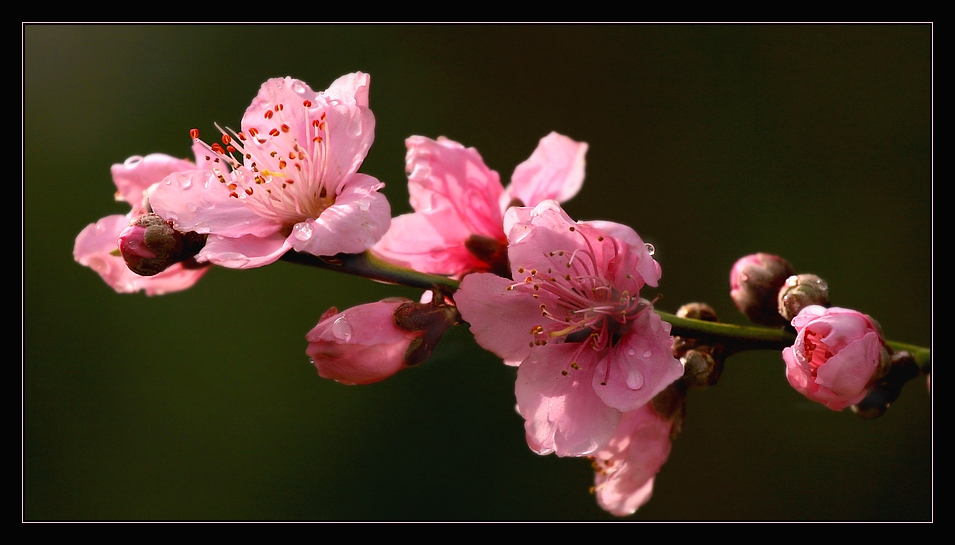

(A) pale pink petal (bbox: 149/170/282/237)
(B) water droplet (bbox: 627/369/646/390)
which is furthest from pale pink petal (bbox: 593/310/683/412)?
(A) pale pink petal (bbox: 149/170/282/237)

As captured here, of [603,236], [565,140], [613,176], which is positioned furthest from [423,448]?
[603,236]

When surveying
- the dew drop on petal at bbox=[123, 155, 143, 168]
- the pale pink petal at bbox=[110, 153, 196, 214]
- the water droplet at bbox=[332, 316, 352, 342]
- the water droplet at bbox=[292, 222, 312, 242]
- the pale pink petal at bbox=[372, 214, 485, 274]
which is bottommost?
the water droplet at bbox=[332, 316, 352, 342]

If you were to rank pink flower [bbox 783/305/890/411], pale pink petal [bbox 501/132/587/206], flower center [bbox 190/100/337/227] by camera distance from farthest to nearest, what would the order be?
pale pink petal [bbox 501/132/587/206], flower center [bbox 190/100/337/227], pink flower [bbox 783/305/890/411]

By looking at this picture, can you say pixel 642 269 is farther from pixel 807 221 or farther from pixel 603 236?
pixel 807 221

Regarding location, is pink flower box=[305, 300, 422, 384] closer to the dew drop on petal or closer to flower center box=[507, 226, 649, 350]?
flower center box=[507, 226, 649, 350]

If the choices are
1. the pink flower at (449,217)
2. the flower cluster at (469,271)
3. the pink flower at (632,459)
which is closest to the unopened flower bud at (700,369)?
the flower cluster at (469,271)

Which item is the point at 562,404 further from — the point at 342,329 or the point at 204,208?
the point at 204,208

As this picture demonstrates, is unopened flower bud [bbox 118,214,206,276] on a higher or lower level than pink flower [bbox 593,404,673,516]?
higher

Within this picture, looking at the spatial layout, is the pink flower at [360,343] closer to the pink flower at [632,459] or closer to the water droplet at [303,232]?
the water droplet at [303,232]
